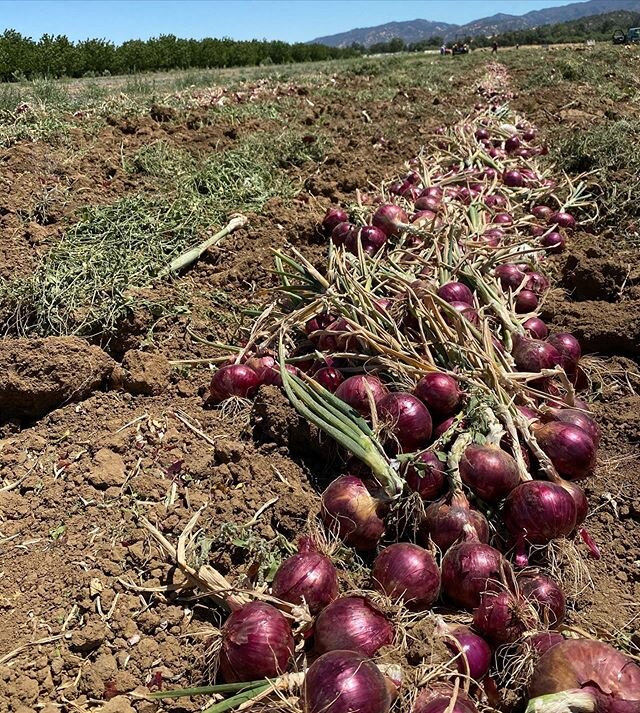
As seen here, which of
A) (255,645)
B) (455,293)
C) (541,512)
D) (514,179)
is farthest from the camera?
(514,179)

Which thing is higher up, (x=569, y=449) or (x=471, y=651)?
(x=569, y=449)

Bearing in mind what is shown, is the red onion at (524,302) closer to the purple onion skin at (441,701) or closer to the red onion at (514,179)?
the purple onion skin at (441,701)

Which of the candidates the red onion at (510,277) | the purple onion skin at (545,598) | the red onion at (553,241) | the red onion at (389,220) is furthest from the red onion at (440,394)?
the red onion at (553,241)

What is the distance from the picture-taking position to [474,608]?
5.95 feet

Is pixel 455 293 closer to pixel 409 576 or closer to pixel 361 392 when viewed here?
pixel 361 392

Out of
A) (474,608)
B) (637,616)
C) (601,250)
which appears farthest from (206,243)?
(637,616)

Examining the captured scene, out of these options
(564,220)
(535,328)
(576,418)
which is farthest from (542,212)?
(576,418)

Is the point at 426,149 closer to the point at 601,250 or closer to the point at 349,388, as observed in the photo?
the point at 601,250

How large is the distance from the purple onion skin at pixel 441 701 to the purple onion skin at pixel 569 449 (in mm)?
921

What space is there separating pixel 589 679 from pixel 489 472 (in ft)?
2.25

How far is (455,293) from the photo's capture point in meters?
2.93

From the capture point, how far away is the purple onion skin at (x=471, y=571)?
70.4 inches

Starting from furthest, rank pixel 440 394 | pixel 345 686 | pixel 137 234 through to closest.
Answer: pixel 137 234 < pixel 440 394 < pixel 345 686

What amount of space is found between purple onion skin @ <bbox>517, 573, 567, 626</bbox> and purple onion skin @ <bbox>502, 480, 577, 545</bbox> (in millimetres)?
144
